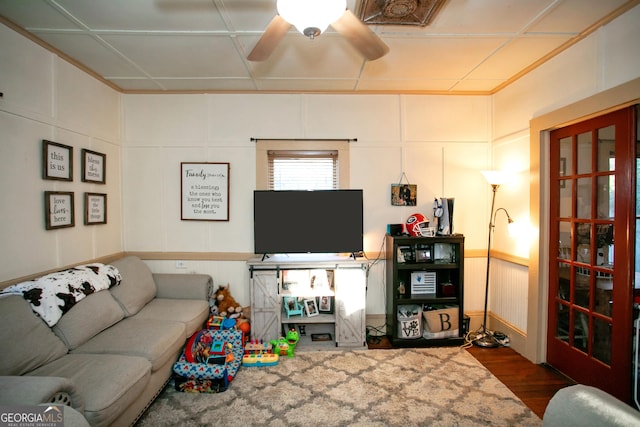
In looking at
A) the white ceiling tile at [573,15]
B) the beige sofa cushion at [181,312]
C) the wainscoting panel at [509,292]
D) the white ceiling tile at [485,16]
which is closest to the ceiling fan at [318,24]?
the white ceiling tile at [485,16]

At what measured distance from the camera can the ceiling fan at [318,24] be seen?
1.28m

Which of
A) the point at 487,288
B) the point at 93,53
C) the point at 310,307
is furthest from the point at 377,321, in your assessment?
the point at 93,53

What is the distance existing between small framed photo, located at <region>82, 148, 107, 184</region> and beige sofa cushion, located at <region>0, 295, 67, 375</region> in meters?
1.37

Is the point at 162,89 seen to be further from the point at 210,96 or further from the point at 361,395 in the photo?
the point at 361,395

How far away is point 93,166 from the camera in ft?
10.1

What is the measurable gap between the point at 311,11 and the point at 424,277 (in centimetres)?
290

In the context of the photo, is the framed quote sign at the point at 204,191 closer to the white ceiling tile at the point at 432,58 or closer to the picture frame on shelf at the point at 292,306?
the picture frame on shelf at the point at 292,306

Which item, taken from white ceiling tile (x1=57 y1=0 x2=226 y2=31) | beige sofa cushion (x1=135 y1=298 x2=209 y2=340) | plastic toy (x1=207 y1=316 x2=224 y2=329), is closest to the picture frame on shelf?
plastic toy (x1=207 y1=316 x2=224 y2=329)

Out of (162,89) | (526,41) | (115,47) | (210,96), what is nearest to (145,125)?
(162,89)

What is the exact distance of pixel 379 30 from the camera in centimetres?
233

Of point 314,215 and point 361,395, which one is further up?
point 314,215

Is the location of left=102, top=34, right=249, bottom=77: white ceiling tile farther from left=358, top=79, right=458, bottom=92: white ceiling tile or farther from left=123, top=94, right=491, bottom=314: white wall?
left=358, top=79, right=458, bottom=92: white ceiling tile

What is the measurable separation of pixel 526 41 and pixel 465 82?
822 millimetres
